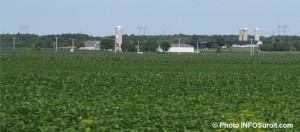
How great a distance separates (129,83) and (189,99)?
270 inches

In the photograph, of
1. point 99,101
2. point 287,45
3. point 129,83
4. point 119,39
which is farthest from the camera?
point 287,45

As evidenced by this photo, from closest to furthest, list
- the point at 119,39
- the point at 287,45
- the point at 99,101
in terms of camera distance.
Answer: the point at 99,101
the point at 119,39
the point at 287,45

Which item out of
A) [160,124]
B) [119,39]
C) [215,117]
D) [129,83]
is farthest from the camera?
[119,39]

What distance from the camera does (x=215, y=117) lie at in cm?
1383

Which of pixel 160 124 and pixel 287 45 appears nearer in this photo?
pixel 160 124

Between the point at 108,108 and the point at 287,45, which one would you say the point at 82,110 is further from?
the point at 287,45

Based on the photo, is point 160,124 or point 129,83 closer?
point 160,124

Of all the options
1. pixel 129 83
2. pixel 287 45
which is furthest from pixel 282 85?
pixel 287 45

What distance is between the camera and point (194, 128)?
1244 centimetres

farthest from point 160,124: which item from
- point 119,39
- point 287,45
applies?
point 287,45

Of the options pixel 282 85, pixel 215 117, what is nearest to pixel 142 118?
pixel 215 117

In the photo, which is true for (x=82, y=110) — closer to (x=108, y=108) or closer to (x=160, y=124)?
(x=108, y=108)

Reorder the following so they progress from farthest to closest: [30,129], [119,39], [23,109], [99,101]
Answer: [119,39] < [99,101] < [23,109] < [30,129]

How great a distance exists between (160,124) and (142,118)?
848 millimetres
